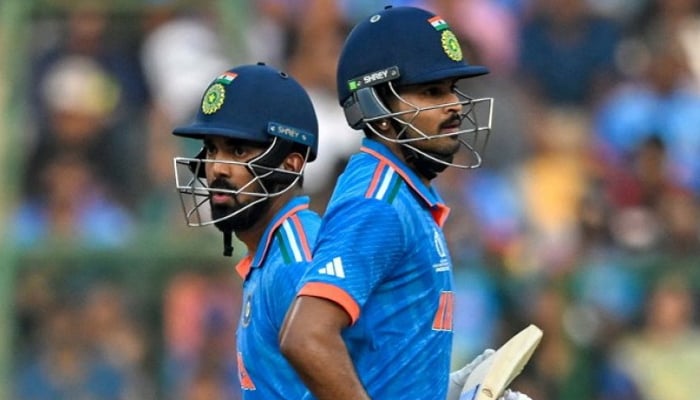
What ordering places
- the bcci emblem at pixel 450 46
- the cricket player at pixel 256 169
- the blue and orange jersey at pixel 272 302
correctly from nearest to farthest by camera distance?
1. the bcci emblem at pixel 450 46
2. the blue and orange jersey at pixel 272 302
3. the cricket player at pixel 256 169

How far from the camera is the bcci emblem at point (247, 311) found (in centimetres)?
468

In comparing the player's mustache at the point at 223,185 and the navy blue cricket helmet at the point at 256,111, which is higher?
the navy blue cricket helmet at the point at 256,111

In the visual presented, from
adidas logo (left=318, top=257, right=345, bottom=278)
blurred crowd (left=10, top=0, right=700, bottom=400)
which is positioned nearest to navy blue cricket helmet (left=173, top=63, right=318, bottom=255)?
adidas logo (left=318, top=257, right=345, bottom=278)

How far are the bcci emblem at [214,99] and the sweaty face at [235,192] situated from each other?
0.48ft

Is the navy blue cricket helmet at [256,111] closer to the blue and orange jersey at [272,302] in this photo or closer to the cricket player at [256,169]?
the cricket player at [256,169]

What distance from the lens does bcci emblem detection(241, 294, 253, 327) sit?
468 centimetres

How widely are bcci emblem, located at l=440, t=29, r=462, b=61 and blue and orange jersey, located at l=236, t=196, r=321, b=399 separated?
0.72 m

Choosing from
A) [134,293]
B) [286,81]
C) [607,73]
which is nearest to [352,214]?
[286,81]

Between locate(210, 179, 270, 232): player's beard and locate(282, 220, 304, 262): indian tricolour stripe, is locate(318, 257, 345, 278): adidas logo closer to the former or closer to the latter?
locate(282, 220, 304, 262): indian tricolour stripe

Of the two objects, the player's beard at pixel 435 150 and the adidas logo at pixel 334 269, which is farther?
the player's beard at pixel 435 150

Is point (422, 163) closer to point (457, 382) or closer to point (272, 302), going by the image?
point (272, 302)

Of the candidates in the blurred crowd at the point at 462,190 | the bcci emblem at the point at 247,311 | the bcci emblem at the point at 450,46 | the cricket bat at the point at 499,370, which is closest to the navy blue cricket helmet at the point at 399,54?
the bcci emblem at the point at 450,46

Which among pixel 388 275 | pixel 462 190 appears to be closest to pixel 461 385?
pixel 388 275

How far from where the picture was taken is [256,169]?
4.98 m
